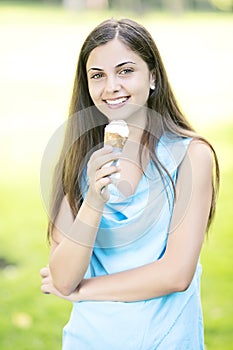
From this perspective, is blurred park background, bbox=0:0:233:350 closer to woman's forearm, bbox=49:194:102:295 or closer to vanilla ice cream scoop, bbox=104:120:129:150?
vanilla ice cream scoop, bbox=104:120:129:150

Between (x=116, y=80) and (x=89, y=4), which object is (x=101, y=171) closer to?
(x=116, y=80)

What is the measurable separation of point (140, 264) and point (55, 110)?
4.80 m

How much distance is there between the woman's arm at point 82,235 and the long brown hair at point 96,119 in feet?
0.42

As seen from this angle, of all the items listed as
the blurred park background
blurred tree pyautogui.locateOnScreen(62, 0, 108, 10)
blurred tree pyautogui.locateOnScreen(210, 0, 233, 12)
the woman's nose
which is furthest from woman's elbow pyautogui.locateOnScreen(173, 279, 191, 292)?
blurred tree pyautogui.locateOnScreen(62, 0, 108, 10)

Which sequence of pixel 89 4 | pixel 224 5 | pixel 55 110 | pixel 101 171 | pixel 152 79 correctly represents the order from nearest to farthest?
pixel 101 171
pixel 152 79
pixel 55 110
pixel 224 5
pixel 89 4

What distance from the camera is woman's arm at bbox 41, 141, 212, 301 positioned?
179 cm

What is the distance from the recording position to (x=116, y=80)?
1.82 metres

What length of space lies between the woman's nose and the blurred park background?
0.50 metres

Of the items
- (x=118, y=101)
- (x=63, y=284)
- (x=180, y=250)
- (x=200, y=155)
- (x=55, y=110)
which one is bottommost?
(x=55, y=110)

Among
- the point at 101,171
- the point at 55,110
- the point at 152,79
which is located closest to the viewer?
the point at 101,171

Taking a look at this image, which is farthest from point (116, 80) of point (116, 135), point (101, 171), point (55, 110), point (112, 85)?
point (55, 110)

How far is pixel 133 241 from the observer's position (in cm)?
185

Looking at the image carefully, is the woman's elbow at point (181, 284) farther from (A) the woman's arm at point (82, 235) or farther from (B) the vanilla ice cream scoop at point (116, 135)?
(B) the vanilla ice cream scoop at point (116, 135)

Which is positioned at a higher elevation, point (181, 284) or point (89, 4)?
point (181, 284)
